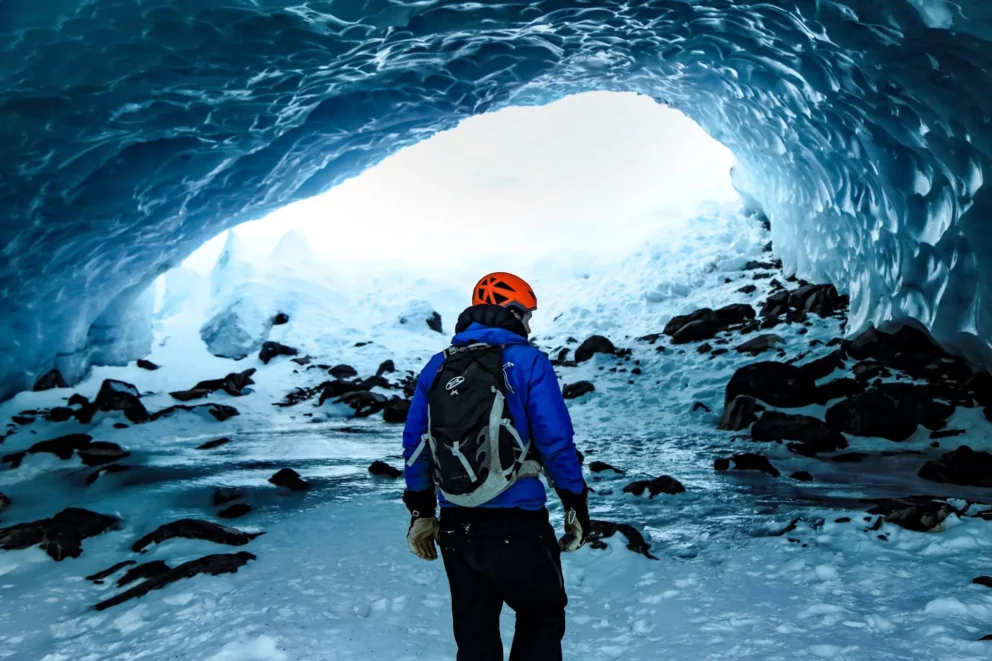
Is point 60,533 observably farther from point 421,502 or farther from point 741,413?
point 741,413

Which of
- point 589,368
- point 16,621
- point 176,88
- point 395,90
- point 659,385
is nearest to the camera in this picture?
point 16,621

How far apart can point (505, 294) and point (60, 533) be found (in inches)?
163

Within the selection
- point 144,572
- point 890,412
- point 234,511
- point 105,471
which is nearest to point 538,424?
point 144,572

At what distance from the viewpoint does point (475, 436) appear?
2.12 metres

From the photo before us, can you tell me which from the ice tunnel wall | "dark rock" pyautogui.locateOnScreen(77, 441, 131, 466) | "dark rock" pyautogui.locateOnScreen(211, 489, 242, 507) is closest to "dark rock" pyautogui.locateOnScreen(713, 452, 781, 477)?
the ice tunnel wall

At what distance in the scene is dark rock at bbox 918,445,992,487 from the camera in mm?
5266

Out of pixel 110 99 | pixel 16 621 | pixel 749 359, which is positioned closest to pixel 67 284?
pixel 110 99

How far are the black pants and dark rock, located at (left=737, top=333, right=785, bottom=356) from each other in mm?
9692

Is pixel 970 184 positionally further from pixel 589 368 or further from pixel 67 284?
pixel 67 284

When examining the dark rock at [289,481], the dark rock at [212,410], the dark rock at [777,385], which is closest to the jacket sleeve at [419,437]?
the dark rock at [289,481]

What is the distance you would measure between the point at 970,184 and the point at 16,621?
27.8ft

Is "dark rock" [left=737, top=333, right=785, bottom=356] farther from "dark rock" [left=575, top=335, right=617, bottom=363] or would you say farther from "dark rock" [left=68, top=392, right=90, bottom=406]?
"dark rock" [left=68, top=392, right=90, bottom=406]

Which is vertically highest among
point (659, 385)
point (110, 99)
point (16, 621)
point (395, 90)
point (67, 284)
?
point (395, 90)

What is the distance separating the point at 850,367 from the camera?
886cm
